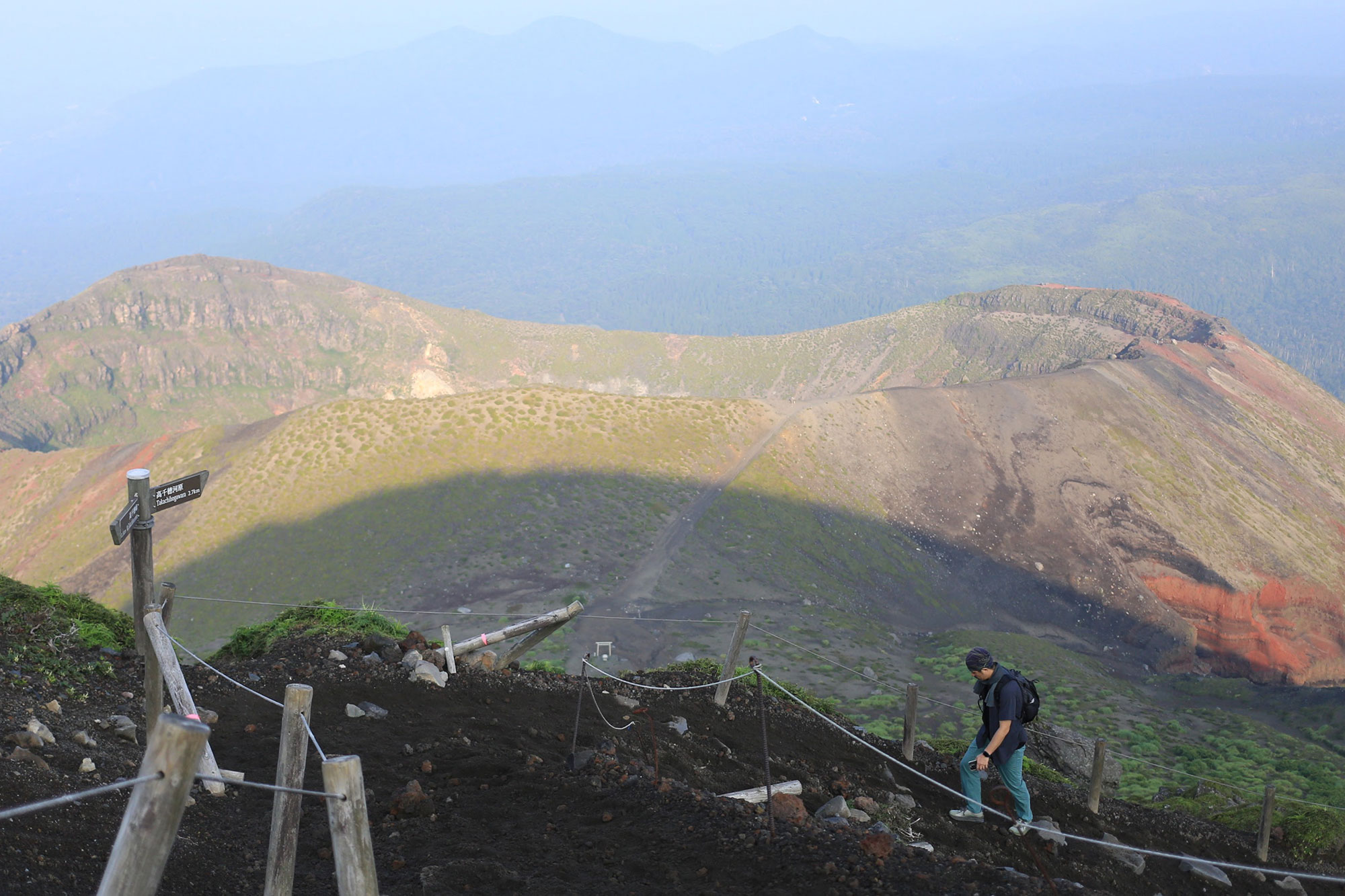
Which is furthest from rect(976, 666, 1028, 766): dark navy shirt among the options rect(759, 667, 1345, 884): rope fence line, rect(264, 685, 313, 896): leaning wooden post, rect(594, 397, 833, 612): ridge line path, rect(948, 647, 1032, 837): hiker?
rect(594, 397, 833, 612): ridge line path

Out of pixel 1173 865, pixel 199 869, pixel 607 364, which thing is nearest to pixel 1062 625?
pixel 1173 865

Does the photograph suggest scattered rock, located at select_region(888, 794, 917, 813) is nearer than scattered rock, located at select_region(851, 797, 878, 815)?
No

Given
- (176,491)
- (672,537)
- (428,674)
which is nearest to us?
(176,491)

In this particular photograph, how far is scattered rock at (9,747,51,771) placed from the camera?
742 cm

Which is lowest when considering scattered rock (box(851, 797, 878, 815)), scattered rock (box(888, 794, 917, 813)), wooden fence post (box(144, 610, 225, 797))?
scattered rock (box(888, 794, 917, 813))

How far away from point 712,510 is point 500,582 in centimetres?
1030

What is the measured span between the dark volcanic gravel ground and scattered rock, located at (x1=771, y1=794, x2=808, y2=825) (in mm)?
273

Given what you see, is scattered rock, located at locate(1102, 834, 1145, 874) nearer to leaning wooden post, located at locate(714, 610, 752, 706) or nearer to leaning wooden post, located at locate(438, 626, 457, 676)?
leaning wooden post, located at locate(714, 610, 752, 706)

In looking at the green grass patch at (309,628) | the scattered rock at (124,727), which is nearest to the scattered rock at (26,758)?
the scattered rock at (124,727)

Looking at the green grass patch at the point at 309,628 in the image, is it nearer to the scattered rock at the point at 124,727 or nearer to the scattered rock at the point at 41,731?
the scattered rock at the point at 124,727

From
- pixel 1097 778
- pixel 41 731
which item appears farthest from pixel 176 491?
pixel 1097 778

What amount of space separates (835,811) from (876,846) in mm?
1510

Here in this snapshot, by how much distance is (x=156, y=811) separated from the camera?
379 centimetres

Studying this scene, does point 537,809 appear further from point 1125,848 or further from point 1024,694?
point 1024,694
